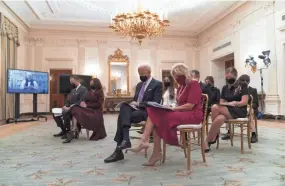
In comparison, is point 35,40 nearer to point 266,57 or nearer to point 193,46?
point 193,46

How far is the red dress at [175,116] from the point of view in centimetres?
265

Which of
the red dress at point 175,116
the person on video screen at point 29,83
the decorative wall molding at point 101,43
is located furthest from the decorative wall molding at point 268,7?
the person on video screen at point 29,83

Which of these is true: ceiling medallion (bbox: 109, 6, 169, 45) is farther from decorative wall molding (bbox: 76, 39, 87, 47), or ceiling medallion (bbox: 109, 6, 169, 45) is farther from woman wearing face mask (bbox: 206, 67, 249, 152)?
decorative wall molding (bbox: 76, 39, 87, 47)

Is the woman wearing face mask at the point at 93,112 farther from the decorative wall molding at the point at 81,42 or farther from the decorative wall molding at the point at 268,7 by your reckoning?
the decorative wall molding at the point at 81,42

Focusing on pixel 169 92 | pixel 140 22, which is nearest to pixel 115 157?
pixel 169 92

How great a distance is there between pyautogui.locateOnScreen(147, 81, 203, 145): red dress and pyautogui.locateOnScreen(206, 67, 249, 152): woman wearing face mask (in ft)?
2.22

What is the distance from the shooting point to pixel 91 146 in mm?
3992

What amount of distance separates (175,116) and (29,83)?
7.41m

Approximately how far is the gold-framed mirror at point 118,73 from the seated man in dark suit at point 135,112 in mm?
9139

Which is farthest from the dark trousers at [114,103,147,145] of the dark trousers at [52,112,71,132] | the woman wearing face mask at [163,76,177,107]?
the dark trousers at [52,112,71,132]

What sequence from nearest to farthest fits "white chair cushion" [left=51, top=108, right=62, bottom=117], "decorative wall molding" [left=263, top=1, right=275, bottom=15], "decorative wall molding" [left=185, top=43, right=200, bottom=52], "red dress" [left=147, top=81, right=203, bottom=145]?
"red dress" [left=147, top=81, right=203, bottom=145]
"white chair cushion" [left=51, top=108, right=62, bottom=117]
"decorative wall molding" [left=263, top=1, right=275, bottom=15]
"decorative wall molding" [left=185, top=43, right=200, bottom=52]

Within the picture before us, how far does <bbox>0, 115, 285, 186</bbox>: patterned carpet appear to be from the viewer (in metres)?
2.21

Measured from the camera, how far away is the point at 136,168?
8.78 feet

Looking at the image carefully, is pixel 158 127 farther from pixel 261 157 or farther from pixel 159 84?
pixel 261 157
